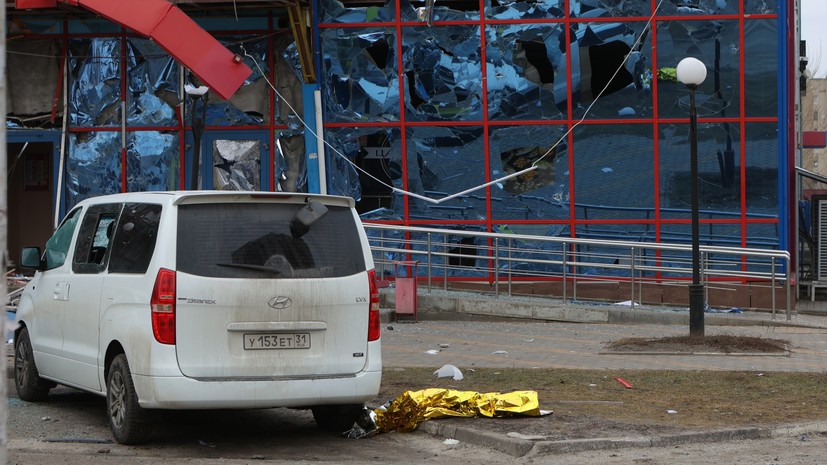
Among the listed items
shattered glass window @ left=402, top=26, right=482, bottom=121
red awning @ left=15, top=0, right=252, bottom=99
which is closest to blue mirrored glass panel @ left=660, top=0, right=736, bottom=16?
shattered glass window @ left=402, top=26, right=482, bottom=121

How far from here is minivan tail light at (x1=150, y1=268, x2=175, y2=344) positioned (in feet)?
27.3

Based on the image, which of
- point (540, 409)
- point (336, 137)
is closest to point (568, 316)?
point (336, 137)

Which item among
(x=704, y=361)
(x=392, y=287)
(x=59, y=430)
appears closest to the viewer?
(x=59, y=430)

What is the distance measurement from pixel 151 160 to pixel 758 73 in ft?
38.4

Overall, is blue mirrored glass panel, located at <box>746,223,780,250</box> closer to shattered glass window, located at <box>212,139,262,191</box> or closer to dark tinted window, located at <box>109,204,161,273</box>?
shattered glass window, located at <box>212,139,262,191</box>

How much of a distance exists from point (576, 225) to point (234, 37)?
7607mm

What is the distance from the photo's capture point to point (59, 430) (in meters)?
9.57

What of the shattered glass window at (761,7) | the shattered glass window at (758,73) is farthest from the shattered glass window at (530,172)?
the shattered glass window at (761,7)

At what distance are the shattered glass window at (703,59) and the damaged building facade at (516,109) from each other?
26mm

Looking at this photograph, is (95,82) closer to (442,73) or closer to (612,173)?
(442,73)

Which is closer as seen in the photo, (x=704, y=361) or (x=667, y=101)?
(x=704, y=361)

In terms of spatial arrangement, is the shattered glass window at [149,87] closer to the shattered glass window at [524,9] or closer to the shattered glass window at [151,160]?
the shattered glass window at [151,160]

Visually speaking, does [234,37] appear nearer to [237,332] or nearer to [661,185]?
[661,185]

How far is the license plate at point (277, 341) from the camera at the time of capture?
8500 millimetres
